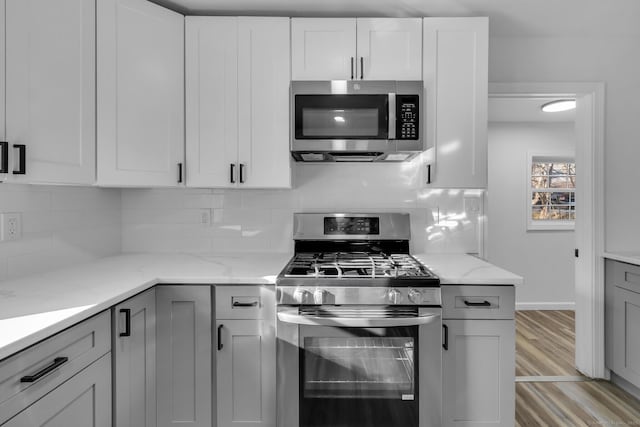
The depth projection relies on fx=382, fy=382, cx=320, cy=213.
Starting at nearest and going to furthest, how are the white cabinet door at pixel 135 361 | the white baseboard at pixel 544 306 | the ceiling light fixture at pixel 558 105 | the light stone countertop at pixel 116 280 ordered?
1. the light stone countertop at pixel 116 280
2. the white cabinet door at pixel 135 361
3. the ceiling light fixture at pixel 558 105
4. the white baseboard at pixel 544 306

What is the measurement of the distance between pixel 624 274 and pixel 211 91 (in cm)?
275

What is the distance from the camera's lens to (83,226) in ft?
6.87

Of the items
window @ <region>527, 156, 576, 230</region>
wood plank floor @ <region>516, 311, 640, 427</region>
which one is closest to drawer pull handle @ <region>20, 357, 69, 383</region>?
wood plank floor @ <region>516, 311, 640, 427</region>

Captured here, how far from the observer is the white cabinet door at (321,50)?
2113 millimetres

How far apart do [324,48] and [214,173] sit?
3.04 ft

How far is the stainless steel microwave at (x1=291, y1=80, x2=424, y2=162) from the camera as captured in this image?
78.5 inches

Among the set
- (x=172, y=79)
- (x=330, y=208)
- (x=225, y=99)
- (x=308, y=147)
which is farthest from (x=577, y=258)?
(x=172, y=79)

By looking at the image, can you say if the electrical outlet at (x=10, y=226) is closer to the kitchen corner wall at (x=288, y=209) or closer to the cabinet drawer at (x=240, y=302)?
the kitchen corner wall at (x=288, y=209)

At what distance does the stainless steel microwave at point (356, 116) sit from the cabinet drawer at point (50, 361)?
47.6 inches

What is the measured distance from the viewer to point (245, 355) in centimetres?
178

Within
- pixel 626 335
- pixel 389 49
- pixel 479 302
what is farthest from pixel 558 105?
pixel 479 302

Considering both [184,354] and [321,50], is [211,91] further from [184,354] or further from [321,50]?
[184,354]

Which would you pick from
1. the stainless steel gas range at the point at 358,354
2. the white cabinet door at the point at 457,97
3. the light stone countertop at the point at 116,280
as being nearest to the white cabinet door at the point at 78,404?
the light stone countertop at the point at 116,280

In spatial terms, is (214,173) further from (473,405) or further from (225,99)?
(473,405)
